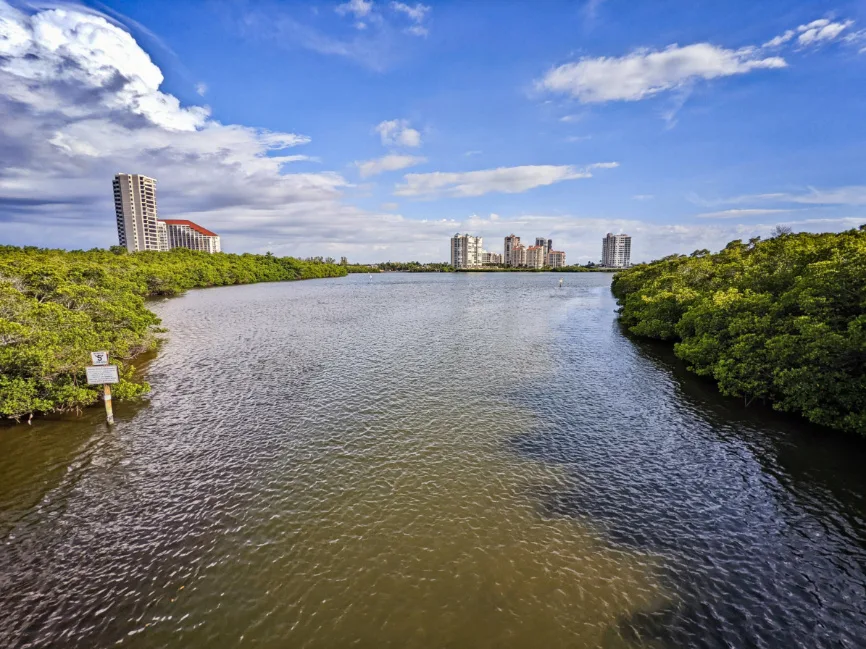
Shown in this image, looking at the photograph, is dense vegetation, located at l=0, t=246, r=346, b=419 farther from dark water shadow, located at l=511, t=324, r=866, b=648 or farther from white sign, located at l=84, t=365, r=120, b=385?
dark water shadow, located at l=511, t=324, r=866, b=648

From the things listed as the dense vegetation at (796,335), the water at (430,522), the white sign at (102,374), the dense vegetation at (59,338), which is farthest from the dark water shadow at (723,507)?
the dense vegetation at (59,338)

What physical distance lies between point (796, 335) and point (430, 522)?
22.7m

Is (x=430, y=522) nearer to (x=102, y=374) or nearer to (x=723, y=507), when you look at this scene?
(x=723, y=507)

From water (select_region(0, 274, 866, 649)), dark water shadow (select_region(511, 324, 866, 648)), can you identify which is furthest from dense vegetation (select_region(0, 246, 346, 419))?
dark water shadow (select_region(511, 324, 866, 648))

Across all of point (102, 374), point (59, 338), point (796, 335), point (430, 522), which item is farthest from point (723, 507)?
point (59, 338)

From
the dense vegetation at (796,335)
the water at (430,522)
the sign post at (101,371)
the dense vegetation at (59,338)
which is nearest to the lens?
the water at (430,522)

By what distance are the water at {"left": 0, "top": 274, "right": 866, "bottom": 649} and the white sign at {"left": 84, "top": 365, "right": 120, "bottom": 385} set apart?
2.76 metres

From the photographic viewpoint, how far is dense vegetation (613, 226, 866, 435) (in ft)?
65.2

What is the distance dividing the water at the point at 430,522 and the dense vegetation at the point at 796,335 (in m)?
1.83

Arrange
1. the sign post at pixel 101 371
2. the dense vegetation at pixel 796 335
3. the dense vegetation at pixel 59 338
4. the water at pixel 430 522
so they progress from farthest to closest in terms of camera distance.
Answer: the sign post at pixel 101 371
the dense vegetation at pixel 59 338
the dense vegetation at pixel 796 335
the water at pixel 430 522

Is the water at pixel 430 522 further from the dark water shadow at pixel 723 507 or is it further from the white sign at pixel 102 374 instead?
the white sign at pixel 102 374

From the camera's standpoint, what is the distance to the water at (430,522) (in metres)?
10.8

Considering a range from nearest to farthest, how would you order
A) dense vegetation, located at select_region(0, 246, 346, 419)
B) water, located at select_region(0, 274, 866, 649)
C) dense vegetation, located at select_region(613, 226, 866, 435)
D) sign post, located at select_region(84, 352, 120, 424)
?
water, located at select_region(0, 274, 866, 649)
dense vegetation, located at select_region(613, 226, 866, 435)
dense vegetation, located at select_region(0, 246, 346, 419)
sign post, located at select_region(84, 352, 120, 424)

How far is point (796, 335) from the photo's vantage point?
2241cm
